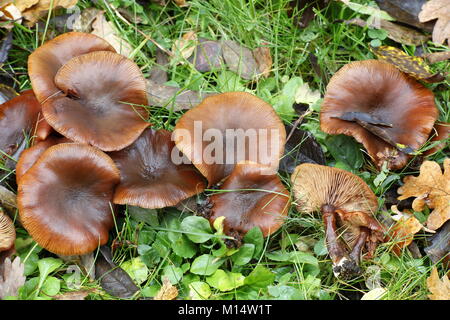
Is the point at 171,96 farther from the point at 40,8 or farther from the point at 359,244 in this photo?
the point at 359,244

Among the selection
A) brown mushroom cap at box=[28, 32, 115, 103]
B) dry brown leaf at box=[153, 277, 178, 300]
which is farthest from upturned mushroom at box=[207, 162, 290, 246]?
brown mushroom cap at box=[28, 32, 115, 103]

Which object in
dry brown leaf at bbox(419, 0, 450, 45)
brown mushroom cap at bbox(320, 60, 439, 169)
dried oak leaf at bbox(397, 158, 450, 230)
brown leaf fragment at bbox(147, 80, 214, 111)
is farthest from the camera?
dry brown leaf at bbox(419, 0, 450, 45)

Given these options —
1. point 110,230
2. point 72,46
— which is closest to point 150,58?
point 72,46

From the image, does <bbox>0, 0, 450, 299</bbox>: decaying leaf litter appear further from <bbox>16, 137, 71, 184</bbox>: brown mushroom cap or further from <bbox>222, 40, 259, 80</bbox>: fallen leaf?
<bbox>16, 137, 71, 184</bbox>: brown mushroom cap

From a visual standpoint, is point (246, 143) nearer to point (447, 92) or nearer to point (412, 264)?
point (412, 264)

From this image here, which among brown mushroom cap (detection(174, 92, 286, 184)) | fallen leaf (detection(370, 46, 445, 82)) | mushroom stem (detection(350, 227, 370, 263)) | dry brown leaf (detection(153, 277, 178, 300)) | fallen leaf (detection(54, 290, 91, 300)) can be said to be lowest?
fallen leaf (detection(54, 290, 91, 300))

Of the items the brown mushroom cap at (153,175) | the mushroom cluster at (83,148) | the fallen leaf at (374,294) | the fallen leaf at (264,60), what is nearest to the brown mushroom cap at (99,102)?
the mushroom cluster at (83,148)

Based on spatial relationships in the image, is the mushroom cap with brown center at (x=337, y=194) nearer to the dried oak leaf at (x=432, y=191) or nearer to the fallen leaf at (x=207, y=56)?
the dried oak leaf at (x=432, y=191)
